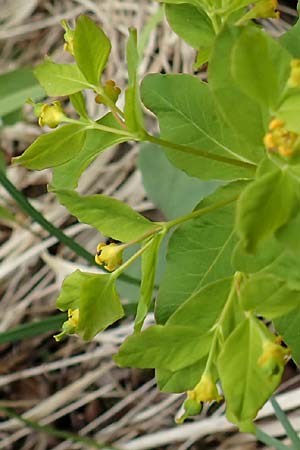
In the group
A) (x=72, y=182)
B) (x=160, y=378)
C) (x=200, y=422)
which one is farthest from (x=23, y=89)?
(x=160, y=378)

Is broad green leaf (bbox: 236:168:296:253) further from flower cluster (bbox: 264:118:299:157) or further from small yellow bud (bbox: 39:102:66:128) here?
small yellow bud (bbox: 39:102:66:128)

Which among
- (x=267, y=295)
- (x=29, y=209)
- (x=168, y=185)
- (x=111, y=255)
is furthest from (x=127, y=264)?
(x=168, y=185)

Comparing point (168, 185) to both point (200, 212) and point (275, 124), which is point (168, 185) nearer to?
point (200, 212)

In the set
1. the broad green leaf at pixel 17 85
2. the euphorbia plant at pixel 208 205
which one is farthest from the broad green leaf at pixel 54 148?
the broad green leaf at pixel 17 85

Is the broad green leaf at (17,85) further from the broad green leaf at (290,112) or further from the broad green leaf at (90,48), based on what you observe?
the broad green leaf at (290,112)

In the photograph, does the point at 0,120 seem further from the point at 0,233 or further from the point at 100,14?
the point at 100,14

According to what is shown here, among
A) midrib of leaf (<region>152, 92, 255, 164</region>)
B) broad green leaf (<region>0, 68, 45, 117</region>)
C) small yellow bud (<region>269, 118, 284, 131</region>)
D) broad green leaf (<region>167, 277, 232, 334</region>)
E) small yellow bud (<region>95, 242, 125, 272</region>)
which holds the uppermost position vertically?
small yellow bud (<region>269, 118, 284, 131</region>)

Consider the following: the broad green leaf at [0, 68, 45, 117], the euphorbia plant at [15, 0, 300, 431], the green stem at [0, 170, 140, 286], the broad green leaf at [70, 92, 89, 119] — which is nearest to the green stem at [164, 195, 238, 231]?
the euphorbia plant at [15, 0, 300, 431]
